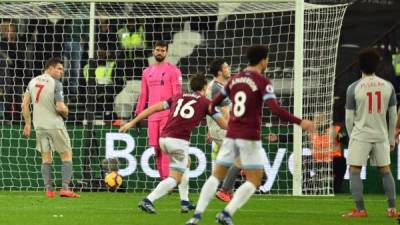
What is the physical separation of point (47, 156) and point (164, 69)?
2.44m

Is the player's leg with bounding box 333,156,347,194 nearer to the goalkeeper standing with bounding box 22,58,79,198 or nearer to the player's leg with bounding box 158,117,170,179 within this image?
the player's leg with bounding box 158,117,170,179

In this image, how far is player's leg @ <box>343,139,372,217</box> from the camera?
15.2 m

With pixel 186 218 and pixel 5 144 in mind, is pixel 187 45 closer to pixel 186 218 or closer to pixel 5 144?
pixel 5 144

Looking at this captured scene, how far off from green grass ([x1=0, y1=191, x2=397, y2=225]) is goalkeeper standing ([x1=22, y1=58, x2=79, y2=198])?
1.61 ft

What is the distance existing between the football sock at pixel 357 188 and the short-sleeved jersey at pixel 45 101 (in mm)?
5804

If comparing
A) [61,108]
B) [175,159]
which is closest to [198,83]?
[175,159]

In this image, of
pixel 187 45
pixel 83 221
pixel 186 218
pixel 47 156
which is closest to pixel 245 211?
pixel 186 218

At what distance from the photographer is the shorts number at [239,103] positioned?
12.7m

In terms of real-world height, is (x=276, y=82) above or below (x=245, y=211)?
above

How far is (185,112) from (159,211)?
1.49m

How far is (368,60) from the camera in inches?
594

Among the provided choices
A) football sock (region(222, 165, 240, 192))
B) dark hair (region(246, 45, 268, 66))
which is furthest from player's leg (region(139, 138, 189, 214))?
dark hair (region(246, 45, 268, 66))

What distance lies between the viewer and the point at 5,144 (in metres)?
22.1

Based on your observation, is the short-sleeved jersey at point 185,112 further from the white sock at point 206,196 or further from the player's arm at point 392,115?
the white sock at point 206,196
